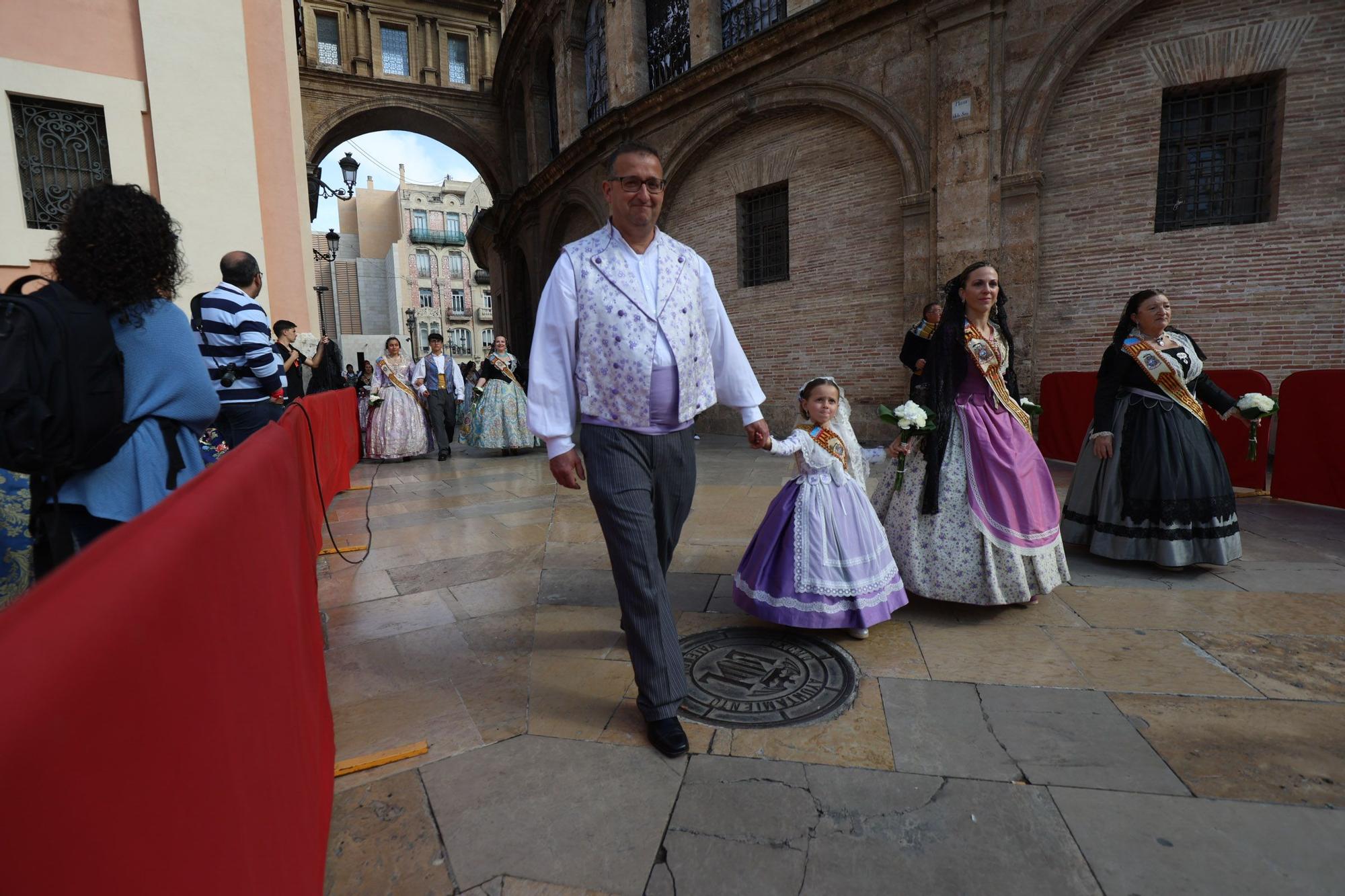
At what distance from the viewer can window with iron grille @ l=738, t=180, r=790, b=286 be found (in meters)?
11.7

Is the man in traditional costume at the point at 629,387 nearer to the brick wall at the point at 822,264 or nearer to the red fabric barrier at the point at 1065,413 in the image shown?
the red fabric barrier at the point at 1065,413

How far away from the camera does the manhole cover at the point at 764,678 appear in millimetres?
2598

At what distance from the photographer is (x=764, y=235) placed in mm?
12031

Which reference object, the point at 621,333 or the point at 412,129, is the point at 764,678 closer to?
the point at 621,333

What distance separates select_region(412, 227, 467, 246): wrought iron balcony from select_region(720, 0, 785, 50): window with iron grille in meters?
43.6

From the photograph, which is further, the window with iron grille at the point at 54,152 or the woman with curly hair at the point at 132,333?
the window with iron grille at the point at 54,152

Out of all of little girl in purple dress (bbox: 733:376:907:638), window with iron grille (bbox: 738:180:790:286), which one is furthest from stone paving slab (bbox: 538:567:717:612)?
window with iron grille (bbox: 738:180:790:286)

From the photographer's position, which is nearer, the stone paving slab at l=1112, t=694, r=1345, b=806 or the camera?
the stone paving slab at l=1112, t=694, r=1345, b=806

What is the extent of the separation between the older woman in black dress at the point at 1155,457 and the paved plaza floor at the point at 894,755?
0.25 meters

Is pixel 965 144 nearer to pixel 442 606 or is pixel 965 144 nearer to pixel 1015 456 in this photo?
pixel 1015 456

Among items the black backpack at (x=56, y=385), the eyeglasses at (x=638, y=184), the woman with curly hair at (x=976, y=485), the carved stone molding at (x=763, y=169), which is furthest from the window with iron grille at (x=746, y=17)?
the black backpack at (x=56, y=385)

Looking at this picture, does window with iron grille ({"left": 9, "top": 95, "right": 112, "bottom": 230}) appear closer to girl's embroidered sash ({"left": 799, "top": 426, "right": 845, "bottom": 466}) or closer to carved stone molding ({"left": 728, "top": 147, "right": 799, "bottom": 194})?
girl's embroidered sash ({"left": 799, "top": 426, "right": 845, "bottom": 466})

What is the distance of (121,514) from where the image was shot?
2305mm

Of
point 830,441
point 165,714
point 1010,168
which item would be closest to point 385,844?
point 165,714
